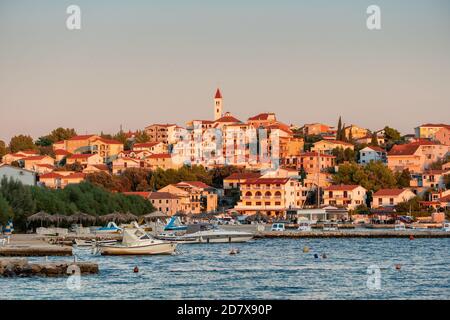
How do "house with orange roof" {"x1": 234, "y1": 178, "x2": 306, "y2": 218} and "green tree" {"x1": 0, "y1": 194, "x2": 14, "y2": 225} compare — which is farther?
"house with orange roof" {"x1": 234, "y1": 178, "x2": 306, "y2": 218}

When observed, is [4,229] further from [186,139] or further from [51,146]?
[51,146]

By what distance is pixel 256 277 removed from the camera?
91.1ft

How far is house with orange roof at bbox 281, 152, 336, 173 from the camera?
94.9 m

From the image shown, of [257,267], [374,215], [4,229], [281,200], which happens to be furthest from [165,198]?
[257,267]

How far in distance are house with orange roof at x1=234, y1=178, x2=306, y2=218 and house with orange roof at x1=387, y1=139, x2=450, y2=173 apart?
1589 cm

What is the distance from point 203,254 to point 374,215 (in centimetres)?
4100

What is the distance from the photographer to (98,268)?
2859cm

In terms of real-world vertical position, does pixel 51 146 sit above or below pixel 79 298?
above

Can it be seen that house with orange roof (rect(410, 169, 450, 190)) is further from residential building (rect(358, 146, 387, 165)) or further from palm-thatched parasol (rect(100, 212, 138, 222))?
palm-thatched parasol (rect(100, 212, 138, 222))

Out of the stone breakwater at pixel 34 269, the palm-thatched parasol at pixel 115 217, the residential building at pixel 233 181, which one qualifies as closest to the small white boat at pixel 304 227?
the palm-thatched parasol at pixel 115 217

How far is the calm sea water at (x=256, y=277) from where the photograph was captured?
2339cm

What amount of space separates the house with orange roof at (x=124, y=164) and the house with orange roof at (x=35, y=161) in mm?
6802

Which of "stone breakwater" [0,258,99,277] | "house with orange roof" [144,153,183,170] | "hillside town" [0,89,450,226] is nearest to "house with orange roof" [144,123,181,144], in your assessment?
"hillside town" [0,89,450,226]
